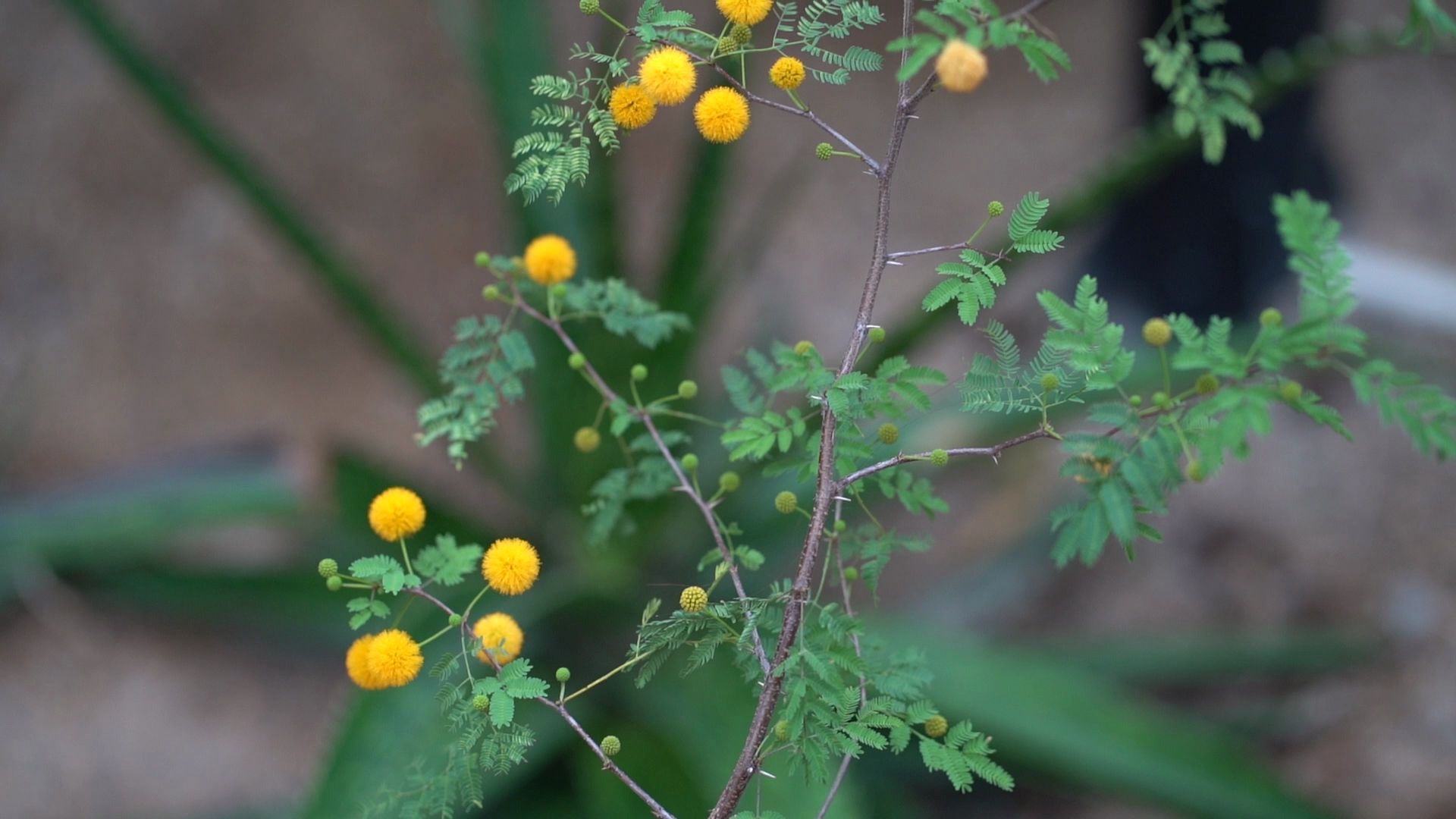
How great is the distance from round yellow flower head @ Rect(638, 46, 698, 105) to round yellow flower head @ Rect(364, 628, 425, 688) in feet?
0.73

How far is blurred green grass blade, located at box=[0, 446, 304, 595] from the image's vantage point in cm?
105

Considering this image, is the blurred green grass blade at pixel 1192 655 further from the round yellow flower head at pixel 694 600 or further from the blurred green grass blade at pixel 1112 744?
the round yellow flower head at pixel 694 600

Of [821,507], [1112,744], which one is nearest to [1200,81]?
[821,507]

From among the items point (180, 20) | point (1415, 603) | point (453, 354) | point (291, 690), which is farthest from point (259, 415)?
point (1415, 603)

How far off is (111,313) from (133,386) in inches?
5.8

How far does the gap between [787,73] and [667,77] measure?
50 mm

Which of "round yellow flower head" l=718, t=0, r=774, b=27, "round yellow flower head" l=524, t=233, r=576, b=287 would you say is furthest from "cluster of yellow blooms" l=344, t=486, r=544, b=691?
"round yellow flower head" l=718, t=0, r=774, b=27

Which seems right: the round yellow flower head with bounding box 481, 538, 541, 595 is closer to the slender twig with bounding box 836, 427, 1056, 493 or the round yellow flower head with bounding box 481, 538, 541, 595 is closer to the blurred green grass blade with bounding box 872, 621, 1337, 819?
the slender twig with bounding box 836, 427, 1056, 493

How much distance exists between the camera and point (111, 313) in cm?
195

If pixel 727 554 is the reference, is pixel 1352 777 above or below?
above

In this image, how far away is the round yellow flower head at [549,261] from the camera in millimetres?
510

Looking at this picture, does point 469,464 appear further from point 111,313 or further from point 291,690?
point 111,313

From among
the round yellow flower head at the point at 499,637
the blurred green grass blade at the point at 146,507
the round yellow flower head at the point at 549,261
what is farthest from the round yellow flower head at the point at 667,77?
the blurred green grass blade at the point at 146,507

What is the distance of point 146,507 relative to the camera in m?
1.13
